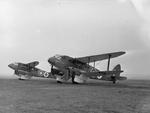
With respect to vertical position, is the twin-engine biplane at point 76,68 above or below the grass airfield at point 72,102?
above

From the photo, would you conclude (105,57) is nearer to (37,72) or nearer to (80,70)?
(80,70)

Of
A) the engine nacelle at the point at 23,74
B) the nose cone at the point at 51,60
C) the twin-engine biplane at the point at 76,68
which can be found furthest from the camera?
the engine nacelle at the point at 23,74

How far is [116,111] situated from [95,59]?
115 ft

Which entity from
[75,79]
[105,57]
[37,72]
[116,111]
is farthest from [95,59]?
[116,111]

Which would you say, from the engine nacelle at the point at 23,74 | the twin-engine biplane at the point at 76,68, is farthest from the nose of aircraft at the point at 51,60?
the engine nacelle at the point at 23,74

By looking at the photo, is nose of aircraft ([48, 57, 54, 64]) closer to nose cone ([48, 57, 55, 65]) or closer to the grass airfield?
nose cone ([48, 57, 55, 65])

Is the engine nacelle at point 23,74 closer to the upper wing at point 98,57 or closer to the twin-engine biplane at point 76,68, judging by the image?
the twin-engine biplane at point 76,68

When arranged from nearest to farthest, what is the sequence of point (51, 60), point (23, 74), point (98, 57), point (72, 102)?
point (72, 102), point (51, 60), point (98, 57), point (23, 74)

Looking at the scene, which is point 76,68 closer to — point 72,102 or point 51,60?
point 51,60

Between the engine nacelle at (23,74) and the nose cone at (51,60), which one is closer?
the nose cone at (51,60)

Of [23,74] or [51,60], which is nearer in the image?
[51,60]

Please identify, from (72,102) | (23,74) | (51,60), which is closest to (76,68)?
(51,60)

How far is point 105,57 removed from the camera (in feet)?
162

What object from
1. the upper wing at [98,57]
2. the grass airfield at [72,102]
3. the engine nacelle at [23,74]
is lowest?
the grass airfield at [72,102]
